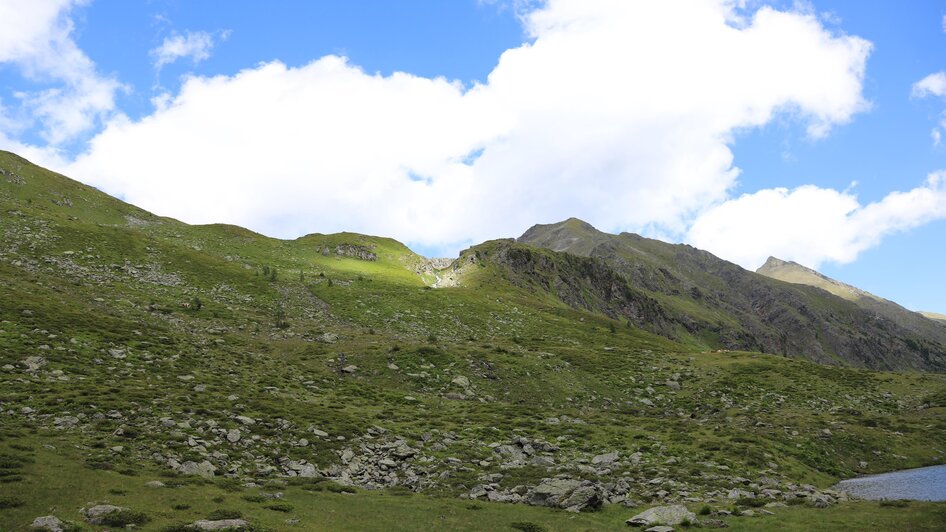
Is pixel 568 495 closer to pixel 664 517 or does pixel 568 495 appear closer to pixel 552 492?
pixel 552 492

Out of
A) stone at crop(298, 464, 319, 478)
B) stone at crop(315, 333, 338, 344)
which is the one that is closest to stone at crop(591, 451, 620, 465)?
stone at crop(298, 464, 319, 478)

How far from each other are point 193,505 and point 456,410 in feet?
95.2

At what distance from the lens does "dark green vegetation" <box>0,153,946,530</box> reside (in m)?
25.6

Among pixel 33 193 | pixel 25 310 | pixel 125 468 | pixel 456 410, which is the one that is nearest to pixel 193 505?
pixel 125 468

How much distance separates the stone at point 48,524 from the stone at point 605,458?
3004cm

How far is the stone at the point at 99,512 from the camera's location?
19500mm

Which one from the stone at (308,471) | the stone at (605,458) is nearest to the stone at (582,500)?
the stone at (605,458)

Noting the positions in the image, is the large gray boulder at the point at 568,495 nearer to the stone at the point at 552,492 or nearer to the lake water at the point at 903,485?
A: the stone at the point at 552,492

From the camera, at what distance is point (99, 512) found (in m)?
20.0

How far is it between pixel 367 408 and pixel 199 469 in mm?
18845

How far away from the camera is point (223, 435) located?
32.6 meters

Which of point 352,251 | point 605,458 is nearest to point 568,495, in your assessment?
point 605,458

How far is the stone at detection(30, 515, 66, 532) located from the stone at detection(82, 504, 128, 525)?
1.04 metres

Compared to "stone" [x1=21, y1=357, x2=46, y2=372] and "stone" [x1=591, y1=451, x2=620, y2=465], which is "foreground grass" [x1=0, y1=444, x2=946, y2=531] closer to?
"stone" [x1=591, y1=451, x2=620, y2=465]
